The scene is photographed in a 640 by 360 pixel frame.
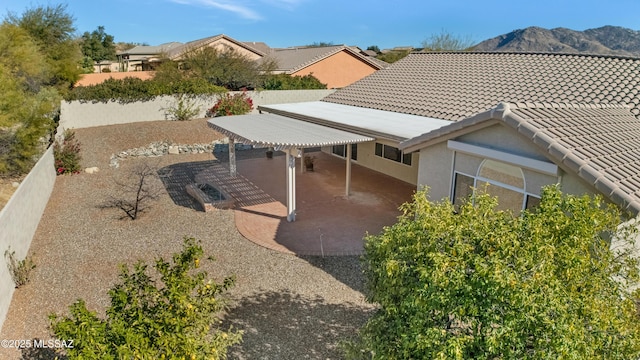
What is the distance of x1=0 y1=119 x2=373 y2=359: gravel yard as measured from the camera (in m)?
9.59

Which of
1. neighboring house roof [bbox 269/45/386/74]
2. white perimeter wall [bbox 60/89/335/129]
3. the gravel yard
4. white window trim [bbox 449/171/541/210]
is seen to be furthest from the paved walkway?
neighboring house roof [bbox 269/45/386/74]

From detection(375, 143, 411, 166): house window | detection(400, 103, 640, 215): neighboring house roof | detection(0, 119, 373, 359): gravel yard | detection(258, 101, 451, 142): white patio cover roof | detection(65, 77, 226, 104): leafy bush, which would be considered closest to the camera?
detection(400, 103, 640, 215): neighboring house roof

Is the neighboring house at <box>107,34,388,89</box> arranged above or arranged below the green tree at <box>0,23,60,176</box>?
above

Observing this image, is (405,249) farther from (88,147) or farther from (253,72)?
(253,72)

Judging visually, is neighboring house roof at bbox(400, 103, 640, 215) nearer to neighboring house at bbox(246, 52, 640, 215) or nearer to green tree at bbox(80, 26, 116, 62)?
neighboring house at bbox(246, 52, 640, 215)

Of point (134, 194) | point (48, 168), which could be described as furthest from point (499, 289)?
point (48, 168)

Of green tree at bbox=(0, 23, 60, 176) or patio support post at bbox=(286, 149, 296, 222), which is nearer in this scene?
patio support post at bbox=(286, 149, 296, 222)

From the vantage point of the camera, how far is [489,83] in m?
21.7

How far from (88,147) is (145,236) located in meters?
15.4

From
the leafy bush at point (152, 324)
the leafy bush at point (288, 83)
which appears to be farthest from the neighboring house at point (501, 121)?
the leafy bush at point (288, 83)

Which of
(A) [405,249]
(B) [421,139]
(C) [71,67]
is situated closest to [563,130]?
(B) [421,139]

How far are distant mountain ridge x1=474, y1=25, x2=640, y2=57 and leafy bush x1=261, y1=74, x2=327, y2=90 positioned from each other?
127 m

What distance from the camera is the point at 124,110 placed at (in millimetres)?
33031

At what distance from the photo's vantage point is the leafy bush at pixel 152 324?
582 cm
